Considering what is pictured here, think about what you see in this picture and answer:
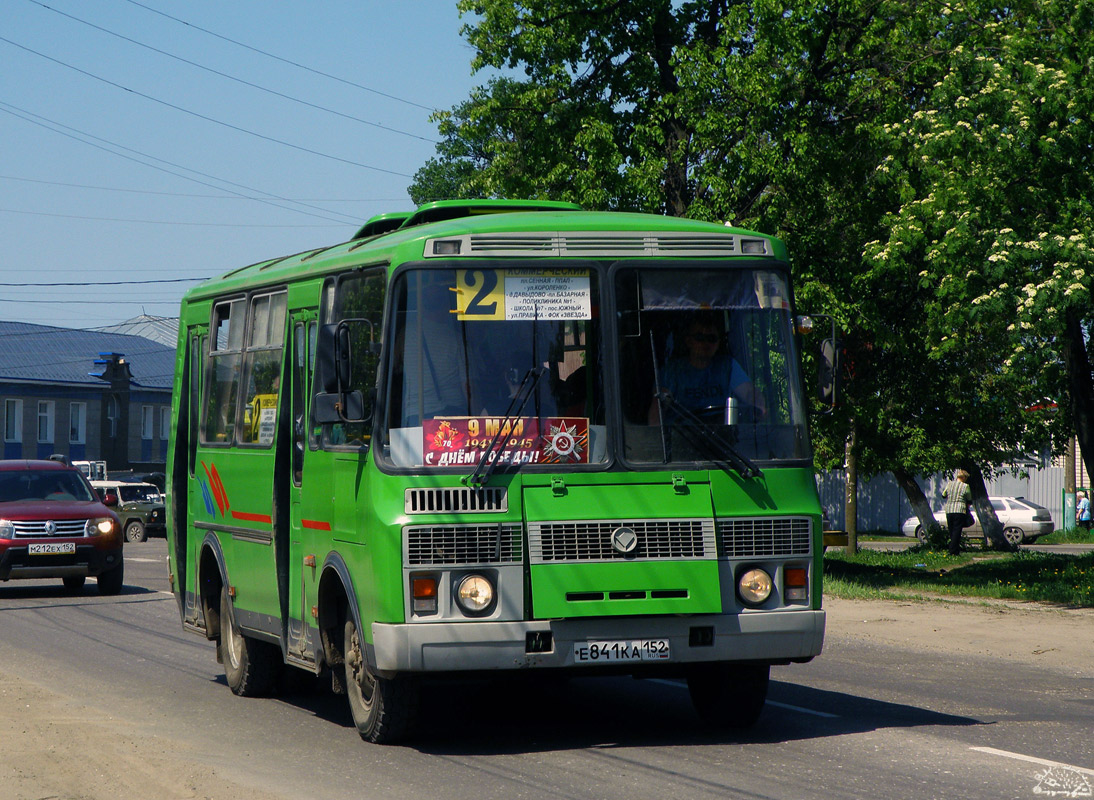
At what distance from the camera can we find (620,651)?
26.7 ft

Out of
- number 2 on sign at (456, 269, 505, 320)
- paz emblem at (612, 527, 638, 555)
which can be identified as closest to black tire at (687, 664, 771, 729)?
paz emblem at (612, 527, 638, 555)

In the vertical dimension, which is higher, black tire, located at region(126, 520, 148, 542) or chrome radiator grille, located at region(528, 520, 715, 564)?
chrome radiator grille, located at region(528, 520, 715, 564)

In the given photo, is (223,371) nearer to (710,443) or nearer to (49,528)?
(710,443)

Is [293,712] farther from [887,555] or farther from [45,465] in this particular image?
[887,555]

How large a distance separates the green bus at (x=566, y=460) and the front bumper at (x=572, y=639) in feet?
0.04

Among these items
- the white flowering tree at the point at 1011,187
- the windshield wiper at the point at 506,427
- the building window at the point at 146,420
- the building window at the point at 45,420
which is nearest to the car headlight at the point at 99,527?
the white flowering tree at the point at 1011,187

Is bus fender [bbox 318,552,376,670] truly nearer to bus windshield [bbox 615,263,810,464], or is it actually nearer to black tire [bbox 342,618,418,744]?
black tire [bbox 342,618,418,744]

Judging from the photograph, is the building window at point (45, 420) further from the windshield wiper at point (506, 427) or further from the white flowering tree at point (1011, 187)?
the windshield wiper at point (506, 427)

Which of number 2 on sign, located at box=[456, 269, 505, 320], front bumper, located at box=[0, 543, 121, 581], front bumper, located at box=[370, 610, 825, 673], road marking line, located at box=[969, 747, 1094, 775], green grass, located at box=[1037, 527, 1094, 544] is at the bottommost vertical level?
green grass, located at box=[1037, 527, 1094, 544]

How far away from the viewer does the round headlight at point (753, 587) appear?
27.4ft

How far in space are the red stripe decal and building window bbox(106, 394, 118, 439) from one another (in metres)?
65.2

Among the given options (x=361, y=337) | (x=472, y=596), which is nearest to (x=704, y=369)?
(x=472, y=596)

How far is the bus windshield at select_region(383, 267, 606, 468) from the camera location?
8.19 meters

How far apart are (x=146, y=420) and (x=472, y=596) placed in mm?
71162
